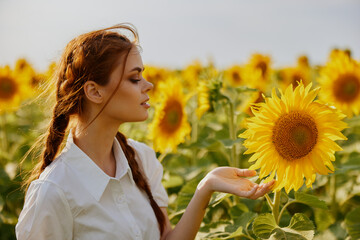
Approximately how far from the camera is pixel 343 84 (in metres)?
3.37

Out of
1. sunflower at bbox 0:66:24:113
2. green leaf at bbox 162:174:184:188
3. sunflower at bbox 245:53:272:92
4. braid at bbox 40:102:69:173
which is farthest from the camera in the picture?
sunflower at bbox 245:53:272:92

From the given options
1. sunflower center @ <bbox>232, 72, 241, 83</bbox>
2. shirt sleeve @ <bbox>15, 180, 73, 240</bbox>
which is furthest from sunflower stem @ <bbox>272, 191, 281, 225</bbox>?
sunflower center @ <bbox>232, 72, 241, 83</bbox>

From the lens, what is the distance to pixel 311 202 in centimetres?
183

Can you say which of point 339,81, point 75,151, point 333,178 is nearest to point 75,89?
A: point 75,151

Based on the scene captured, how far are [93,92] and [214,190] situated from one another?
604mm

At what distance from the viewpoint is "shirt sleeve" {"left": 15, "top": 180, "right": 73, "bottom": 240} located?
5.20ft

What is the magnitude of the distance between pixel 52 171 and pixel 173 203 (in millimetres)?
1289

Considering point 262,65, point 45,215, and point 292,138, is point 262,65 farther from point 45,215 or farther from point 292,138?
point 45,215

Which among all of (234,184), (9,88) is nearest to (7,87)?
(9,88)

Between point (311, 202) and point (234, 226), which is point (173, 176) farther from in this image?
point (311, 202)

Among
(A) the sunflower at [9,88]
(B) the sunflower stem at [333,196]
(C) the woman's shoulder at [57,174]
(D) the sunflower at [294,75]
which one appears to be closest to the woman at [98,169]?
(C) the woman's shoulder at [57,174]

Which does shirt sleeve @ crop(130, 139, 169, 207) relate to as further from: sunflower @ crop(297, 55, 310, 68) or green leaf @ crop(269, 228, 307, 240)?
sunflower @ crop(297, 55, 310, 68)

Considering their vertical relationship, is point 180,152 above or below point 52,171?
below

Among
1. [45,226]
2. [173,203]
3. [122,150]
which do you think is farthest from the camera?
[173,203]
